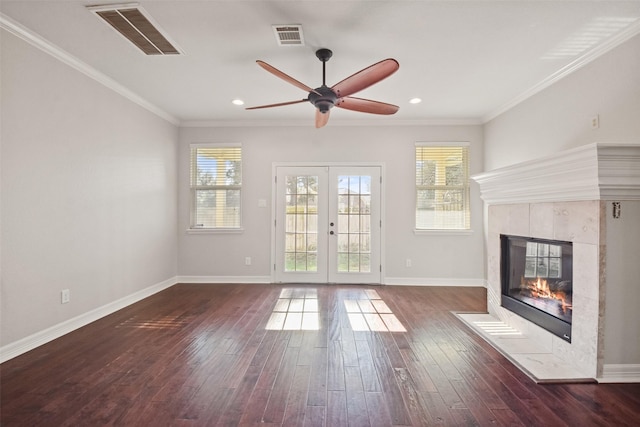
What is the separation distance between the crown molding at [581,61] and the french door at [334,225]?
211 centimetres

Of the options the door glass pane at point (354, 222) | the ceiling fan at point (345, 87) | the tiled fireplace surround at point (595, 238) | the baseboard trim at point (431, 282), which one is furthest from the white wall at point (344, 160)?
the tiled fireplace surround at point (595, 238)

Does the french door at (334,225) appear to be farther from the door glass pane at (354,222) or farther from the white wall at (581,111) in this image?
the white wall at (581,111)

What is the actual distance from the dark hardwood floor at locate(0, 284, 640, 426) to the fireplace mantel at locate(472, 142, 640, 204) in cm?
135

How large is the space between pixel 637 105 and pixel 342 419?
3.29 metres

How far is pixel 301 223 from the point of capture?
5.12m

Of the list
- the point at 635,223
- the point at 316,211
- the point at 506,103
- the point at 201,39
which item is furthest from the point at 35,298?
the point at 506,103

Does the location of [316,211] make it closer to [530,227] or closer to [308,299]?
[308,299]

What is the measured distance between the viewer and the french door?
507 centimetres

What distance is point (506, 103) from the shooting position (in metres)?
4.25

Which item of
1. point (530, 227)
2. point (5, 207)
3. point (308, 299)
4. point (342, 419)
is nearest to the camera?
point (342, 419)

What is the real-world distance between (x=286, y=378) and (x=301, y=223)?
122 inches

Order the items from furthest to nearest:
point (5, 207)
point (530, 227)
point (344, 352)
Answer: point (530, 227)
point (344, 352)
point (5, 207)

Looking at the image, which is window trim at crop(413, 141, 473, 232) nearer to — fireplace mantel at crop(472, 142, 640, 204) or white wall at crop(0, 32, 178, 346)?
fireplace mantel at crop(472, 142, 640, 204)

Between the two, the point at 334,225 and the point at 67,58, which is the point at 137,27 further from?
the point at 334,225
